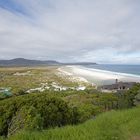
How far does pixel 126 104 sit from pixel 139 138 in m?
10.6

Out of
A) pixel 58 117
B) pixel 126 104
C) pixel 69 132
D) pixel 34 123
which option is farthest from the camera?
pixel 126 104

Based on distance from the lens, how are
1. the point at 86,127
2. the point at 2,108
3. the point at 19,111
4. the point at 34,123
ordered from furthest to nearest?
1. the point at 2,108
2. the point at 19,111
3. the point at 34,123
4. the point at 86,127

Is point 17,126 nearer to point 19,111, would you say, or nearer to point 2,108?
point 19,111

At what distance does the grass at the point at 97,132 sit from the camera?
23.6 ft

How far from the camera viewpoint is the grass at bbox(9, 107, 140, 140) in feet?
23.6

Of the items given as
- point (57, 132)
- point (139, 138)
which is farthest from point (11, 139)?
point (139, 138)

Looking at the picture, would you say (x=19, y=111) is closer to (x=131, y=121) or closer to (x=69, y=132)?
(x=69, y=132)

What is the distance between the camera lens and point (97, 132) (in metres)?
7.89

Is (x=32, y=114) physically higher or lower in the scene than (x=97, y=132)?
higher

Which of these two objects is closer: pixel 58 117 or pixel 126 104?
pixel 58 117

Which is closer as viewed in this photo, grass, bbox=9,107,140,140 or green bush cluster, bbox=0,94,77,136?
grass, bbox=9,107,140,140

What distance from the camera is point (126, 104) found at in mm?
18234

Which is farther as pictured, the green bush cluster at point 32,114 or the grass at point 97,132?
the green bush cluster at point 32,114

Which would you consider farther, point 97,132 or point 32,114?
point 32,114
